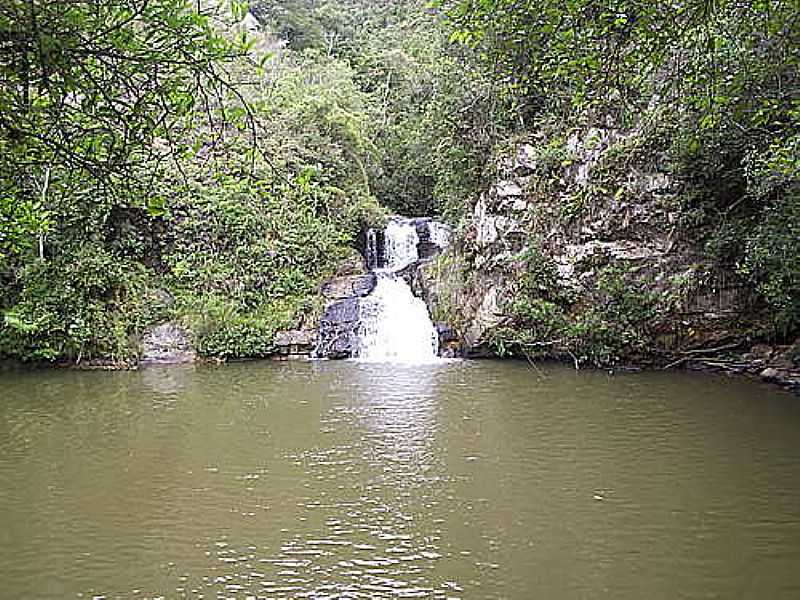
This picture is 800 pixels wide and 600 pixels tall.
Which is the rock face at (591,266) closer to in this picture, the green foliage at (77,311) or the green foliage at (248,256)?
the green foliage at (248,256)

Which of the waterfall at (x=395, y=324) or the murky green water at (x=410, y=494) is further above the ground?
the waterfall at (x=395, y=324)

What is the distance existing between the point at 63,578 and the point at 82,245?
1262cm

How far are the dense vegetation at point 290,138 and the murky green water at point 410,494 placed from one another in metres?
2.58

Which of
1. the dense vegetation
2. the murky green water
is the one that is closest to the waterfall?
the dense vegetation

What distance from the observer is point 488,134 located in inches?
660

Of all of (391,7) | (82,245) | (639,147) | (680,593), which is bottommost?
(680,593)

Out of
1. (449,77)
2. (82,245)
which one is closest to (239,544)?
(82,245)

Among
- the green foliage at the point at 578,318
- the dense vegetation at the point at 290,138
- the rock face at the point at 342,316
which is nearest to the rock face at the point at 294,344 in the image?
the rock face at the point at 342,316

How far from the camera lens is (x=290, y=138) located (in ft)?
66.6

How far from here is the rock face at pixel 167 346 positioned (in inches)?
600

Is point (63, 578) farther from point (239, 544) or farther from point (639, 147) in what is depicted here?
point (639, 147)

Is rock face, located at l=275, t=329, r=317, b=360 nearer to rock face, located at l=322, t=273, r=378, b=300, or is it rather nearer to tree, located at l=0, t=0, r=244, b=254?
rock face, located at l=322, t=273, r=378, b=300

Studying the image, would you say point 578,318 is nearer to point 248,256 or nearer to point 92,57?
point 248,256

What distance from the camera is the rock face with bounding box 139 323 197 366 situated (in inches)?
Answer: 600
